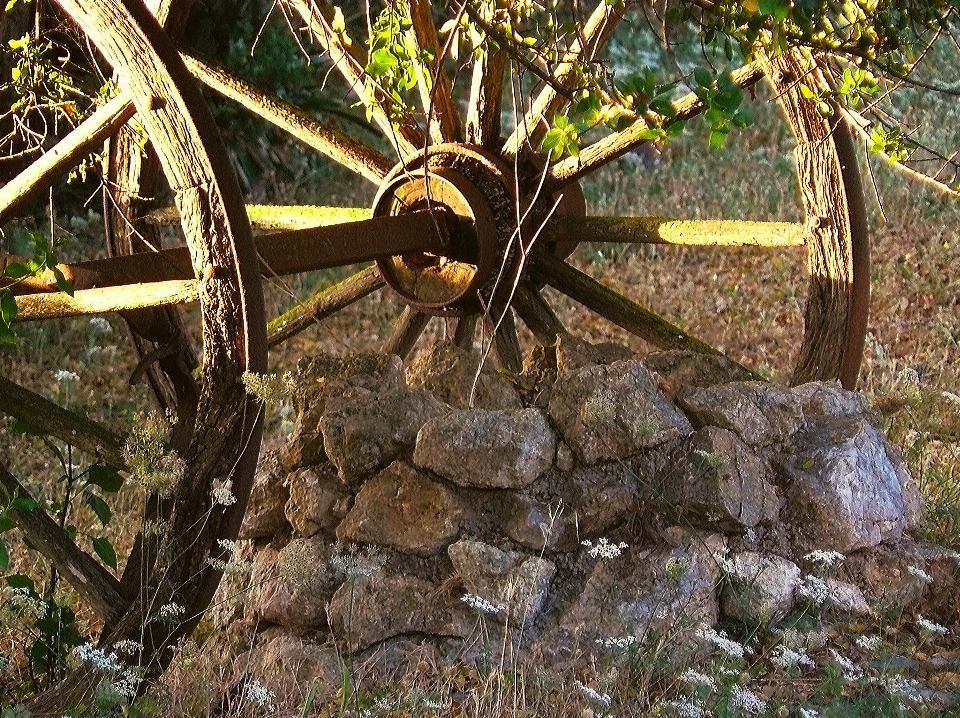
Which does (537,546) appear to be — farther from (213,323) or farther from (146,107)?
(146,107)

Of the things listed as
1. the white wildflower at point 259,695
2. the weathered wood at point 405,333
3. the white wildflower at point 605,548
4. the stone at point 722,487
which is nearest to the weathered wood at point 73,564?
the white wildflower at point 259,695

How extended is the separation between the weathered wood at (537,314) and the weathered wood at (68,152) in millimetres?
1544

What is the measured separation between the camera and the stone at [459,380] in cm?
341

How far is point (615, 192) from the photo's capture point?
26.4ft

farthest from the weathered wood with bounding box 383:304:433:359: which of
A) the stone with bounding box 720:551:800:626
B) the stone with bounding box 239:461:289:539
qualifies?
the stone with bounding box 720:551:800:626

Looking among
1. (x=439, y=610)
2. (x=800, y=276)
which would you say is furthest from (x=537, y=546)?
(x=800, y=276)

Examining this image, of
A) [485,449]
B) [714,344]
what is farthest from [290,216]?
[714,344]

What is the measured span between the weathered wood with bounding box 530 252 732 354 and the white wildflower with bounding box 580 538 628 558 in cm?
94

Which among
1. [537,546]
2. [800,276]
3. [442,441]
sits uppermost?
[800,276]

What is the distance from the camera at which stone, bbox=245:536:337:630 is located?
3.00m

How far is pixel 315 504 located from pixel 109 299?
753 millimetres

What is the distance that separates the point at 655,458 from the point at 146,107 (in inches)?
59.8

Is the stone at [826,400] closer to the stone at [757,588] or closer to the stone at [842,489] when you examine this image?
the stone at [842,489]

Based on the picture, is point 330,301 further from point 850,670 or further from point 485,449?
point 850,670
